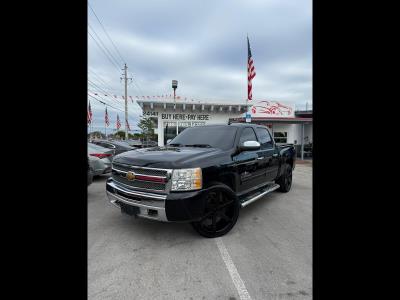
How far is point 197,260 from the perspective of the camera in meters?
2.69

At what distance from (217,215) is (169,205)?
0.91 m

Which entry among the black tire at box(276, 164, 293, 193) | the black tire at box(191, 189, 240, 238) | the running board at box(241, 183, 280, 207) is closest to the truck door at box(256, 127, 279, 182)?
the running board at box(241, 183, 280, 207)

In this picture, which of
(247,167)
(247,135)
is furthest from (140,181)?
(247,135)

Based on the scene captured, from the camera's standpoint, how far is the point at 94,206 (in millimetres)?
4941

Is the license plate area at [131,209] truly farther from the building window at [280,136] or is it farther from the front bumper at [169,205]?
the building window at [280,136]

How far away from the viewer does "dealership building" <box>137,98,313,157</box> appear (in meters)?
15.3

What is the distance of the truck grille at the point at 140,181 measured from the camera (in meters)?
2.97

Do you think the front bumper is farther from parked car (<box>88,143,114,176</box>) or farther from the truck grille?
parked car (<box>88,143,114,176</box>)

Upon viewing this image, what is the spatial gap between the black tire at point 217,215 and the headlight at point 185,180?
0.31 m

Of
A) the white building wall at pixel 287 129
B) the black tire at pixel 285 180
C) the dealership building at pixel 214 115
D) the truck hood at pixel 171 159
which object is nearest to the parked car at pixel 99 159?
the truck hood at pixel 171 159

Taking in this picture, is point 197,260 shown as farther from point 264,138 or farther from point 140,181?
point 264,138

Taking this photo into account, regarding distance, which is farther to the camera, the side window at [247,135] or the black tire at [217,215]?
the side window at [247,135]
